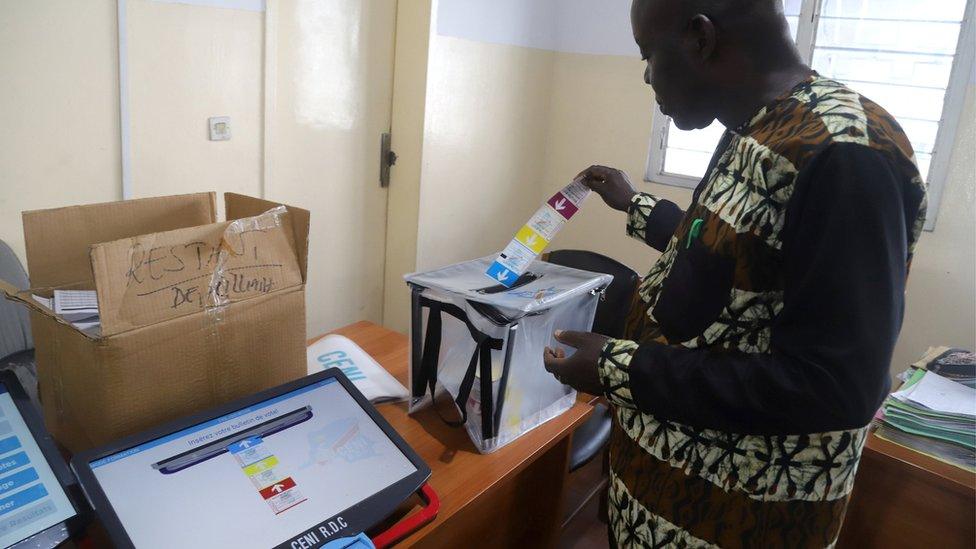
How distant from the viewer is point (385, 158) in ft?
8.93

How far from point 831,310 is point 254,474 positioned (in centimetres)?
76

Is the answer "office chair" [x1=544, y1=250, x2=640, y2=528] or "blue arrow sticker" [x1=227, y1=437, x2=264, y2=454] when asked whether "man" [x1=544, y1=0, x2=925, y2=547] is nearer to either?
"blue arrow sticker" [x1=227, y1=437, x2=264, y2=454]

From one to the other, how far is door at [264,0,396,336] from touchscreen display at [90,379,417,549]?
56.0 inches

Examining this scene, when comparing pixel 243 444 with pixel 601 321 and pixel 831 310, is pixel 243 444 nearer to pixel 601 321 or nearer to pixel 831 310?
pixel 831 310

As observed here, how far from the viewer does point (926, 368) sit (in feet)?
5.88

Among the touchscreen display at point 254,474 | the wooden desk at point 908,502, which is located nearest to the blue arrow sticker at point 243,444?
the touchscreen display at point 254,474

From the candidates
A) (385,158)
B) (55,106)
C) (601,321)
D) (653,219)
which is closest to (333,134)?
(385,158)

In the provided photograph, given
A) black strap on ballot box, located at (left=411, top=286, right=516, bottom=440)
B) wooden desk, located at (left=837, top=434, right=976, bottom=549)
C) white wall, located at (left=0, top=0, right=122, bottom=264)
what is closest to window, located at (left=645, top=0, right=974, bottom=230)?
wooden desk, located at (left=837, top=434, right=976, bottom=549)

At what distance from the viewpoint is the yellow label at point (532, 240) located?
1184 millimetres

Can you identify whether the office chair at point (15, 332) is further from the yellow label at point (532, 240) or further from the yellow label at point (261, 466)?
the yellow label at point (532, 240)

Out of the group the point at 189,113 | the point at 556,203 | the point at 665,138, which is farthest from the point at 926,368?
the point at 189,113

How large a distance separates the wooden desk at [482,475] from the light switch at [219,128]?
833 mm

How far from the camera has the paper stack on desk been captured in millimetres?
1496

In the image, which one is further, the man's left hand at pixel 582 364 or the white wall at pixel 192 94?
the white wall at pixel 192 94
